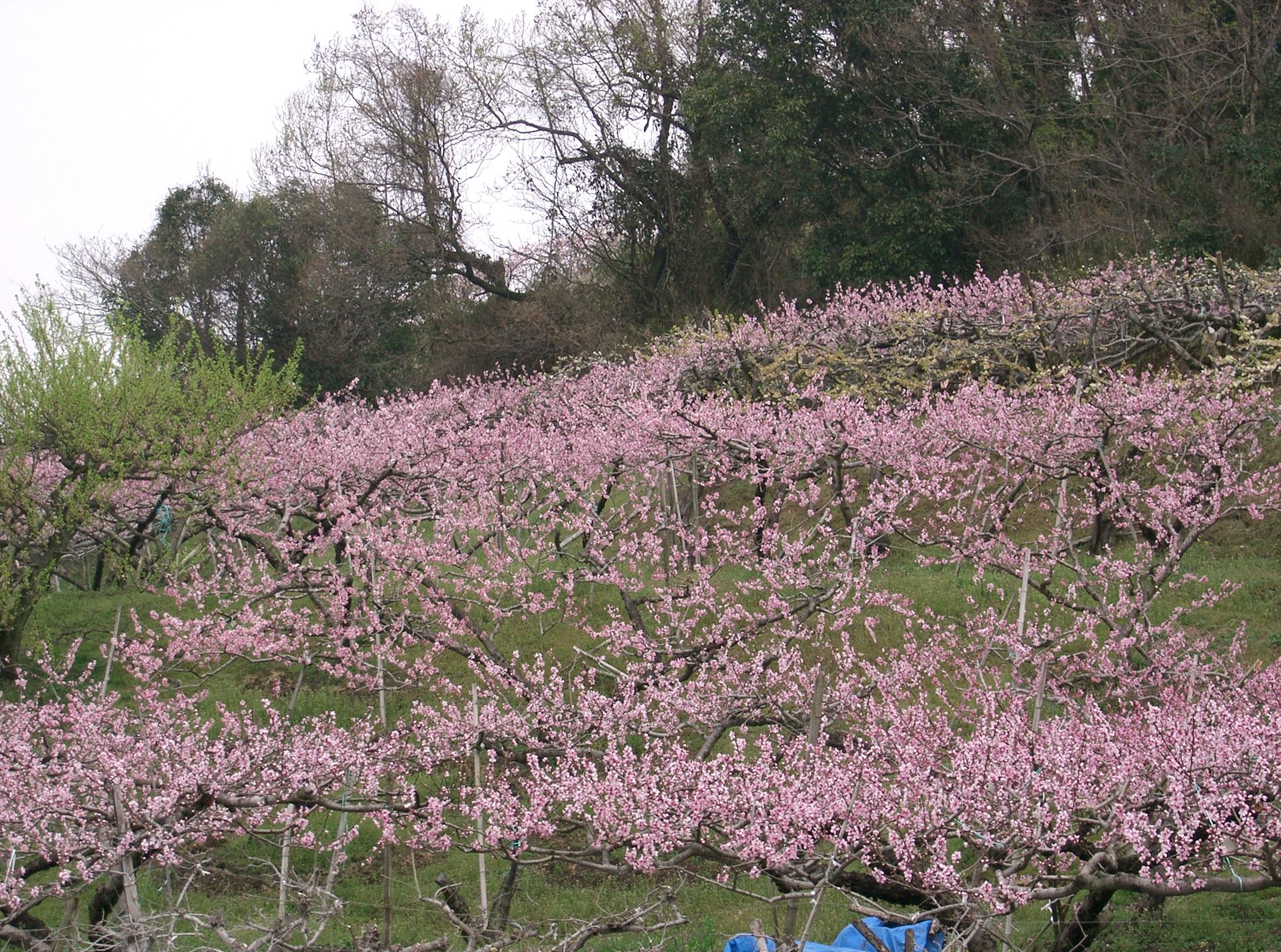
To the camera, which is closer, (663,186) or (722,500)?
(722,500)

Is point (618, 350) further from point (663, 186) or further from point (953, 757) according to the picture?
point (953, 757)

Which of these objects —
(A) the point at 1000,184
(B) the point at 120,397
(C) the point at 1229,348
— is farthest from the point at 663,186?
(B) the point at 120,397

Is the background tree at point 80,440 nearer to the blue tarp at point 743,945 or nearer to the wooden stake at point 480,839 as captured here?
the wooden stake at point 480,839

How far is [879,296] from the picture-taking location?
19.2 metres

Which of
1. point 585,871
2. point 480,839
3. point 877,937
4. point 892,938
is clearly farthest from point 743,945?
point 585,871

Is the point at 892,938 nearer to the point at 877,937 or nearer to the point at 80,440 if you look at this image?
the point at 877,937

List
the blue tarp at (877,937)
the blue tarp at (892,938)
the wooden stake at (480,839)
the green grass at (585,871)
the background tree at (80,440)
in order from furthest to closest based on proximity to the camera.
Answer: the background tree at (80,440), the green grass at (585,871), the wooden stake at (480,839), the blue tarp at (892,938), the blue tarp at (877,937)

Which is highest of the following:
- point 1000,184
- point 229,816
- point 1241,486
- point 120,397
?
point 1000,184

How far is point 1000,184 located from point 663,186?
8213 mm

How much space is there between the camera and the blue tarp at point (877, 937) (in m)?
5.89

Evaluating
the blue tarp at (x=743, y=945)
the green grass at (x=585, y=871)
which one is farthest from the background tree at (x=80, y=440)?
the blue tarp at (x=743, y=945)

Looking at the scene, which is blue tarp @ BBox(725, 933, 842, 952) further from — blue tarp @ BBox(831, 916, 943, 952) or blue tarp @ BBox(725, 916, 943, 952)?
blue tarp @ BBox(831, 916, 943, 952)

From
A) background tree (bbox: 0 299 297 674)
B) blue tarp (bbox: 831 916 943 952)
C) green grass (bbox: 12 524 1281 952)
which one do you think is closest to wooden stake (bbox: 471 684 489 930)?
green grass (bbox: 12 524 1281 952)

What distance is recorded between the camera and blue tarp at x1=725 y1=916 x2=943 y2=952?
5.89 m
